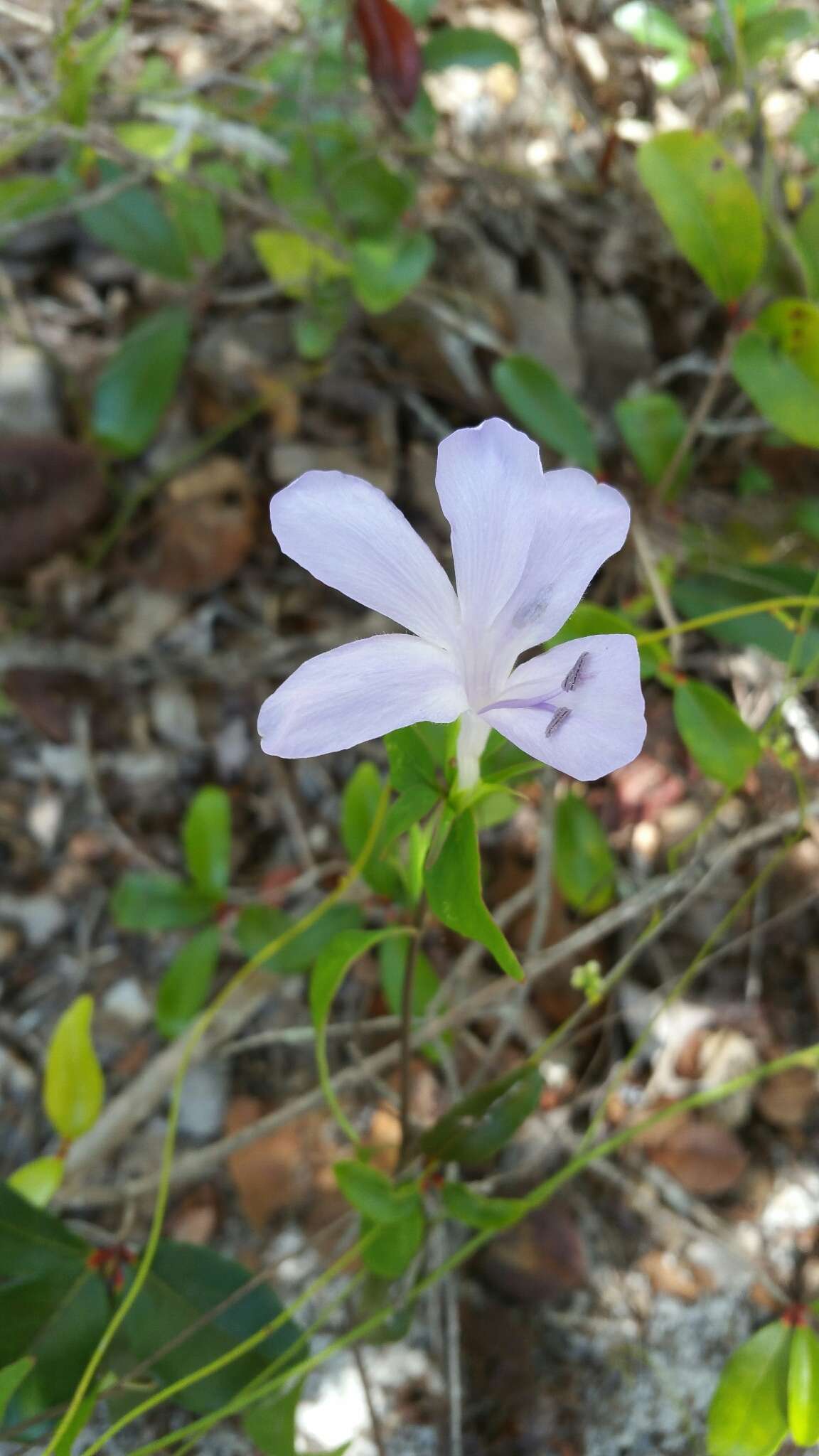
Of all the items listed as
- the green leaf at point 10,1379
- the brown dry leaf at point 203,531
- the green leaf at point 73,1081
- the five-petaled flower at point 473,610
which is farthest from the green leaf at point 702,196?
the green leaf at point 10,1379

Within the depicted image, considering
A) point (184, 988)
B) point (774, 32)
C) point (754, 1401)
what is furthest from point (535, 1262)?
point (774, 32)

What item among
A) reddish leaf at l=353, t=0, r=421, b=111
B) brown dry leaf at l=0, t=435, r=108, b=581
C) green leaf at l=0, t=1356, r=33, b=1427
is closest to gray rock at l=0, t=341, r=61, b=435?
brown dry leaf at l=0, t=435, r=108, b=581

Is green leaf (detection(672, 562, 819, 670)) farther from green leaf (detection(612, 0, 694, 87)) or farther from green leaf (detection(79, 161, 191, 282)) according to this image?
green leaf (detection(79, 161, 191, 282))

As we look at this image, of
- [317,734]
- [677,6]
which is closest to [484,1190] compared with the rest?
[317,734]

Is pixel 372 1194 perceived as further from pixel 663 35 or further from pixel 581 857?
pixel 663 35

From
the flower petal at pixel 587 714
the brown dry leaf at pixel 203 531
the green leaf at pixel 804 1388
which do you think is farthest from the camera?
the brown dry leaf at pixel 203 531

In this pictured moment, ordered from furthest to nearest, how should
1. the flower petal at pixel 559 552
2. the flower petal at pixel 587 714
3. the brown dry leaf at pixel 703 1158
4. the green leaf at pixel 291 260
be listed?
the green leaf at pixel 291 260 → the brown dry leaf at pixel 703 1158 → the flower petal at pixel 559 552 → the flower petal at pixel 587 714

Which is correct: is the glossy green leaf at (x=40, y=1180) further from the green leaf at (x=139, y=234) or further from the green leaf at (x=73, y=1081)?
the green leaf at (x=139, y=234)
